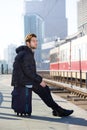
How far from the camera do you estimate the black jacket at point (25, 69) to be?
9578 mm

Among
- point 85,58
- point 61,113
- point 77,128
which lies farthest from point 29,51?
point 85,58

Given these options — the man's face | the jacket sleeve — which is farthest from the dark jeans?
the man's face

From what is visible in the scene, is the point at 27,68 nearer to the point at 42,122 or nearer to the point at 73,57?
the point at 42,122

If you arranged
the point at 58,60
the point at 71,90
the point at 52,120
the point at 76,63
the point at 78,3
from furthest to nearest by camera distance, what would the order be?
1. the point at 78,3
2. the point at 58,60
3. the point at 76,63
4. the point at 71,90
5. the point at 52,120

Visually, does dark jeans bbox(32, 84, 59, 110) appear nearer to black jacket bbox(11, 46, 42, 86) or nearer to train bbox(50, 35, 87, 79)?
black jacket bbox(11, 46, 42, 86)

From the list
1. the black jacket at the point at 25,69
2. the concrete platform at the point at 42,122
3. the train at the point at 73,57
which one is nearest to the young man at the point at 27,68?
the black jacket at the point at 25,69

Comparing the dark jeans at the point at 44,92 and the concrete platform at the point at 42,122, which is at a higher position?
the dark jeans at the point at 44,92

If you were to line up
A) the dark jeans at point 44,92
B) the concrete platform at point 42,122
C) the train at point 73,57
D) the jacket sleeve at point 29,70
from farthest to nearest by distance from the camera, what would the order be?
1. the train at point 73,57
2. the dark jeans at point 44,92
3. the jacket sleeve at point 29,70
4. the concrete platform at point 42,122

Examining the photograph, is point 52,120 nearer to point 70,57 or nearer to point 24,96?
point 24,96

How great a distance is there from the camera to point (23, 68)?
965 cm

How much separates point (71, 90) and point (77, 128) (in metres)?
→ 16.6

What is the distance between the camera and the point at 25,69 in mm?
9586

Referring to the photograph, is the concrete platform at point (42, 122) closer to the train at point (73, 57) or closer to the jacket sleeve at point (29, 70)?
the jacket sleeve at point (29, 70)

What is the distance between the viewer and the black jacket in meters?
9.58
